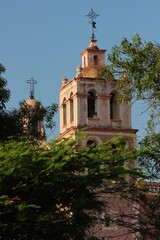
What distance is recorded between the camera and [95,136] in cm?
4709

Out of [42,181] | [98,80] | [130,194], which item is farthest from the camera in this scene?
[98,80]

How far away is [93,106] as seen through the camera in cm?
4881

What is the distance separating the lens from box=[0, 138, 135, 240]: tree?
21.5m

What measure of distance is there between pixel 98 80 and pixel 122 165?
7.38m

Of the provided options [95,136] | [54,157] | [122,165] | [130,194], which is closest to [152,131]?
[130,194]

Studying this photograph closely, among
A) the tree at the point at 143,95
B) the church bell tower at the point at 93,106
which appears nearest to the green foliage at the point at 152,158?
the tree at the point at 143,95

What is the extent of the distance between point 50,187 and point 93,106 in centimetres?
2709

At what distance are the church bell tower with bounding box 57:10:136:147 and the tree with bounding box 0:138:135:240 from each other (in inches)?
937

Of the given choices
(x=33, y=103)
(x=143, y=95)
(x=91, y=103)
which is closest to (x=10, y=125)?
(x=143, y=95)

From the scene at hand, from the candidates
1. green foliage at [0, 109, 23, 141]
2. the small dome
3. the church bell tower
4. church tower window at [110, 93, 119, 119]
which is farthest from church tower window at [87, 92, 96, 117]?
green foliage at [0, 109, 23, 141]

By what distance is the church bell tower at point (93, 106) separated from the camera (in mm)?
47219

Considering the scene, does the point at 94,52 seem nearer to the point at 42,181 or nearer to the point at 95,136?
the point at 95,136

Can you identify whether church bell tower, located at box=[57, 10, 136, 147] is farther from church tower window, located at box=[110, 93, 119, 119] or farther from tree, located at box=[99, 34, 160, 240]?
tree, located at box=[99, 34, 160, 240]

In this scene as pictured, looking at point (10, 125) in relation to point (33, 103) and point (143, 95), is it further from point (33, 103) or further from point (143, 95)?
point (33, 103)
